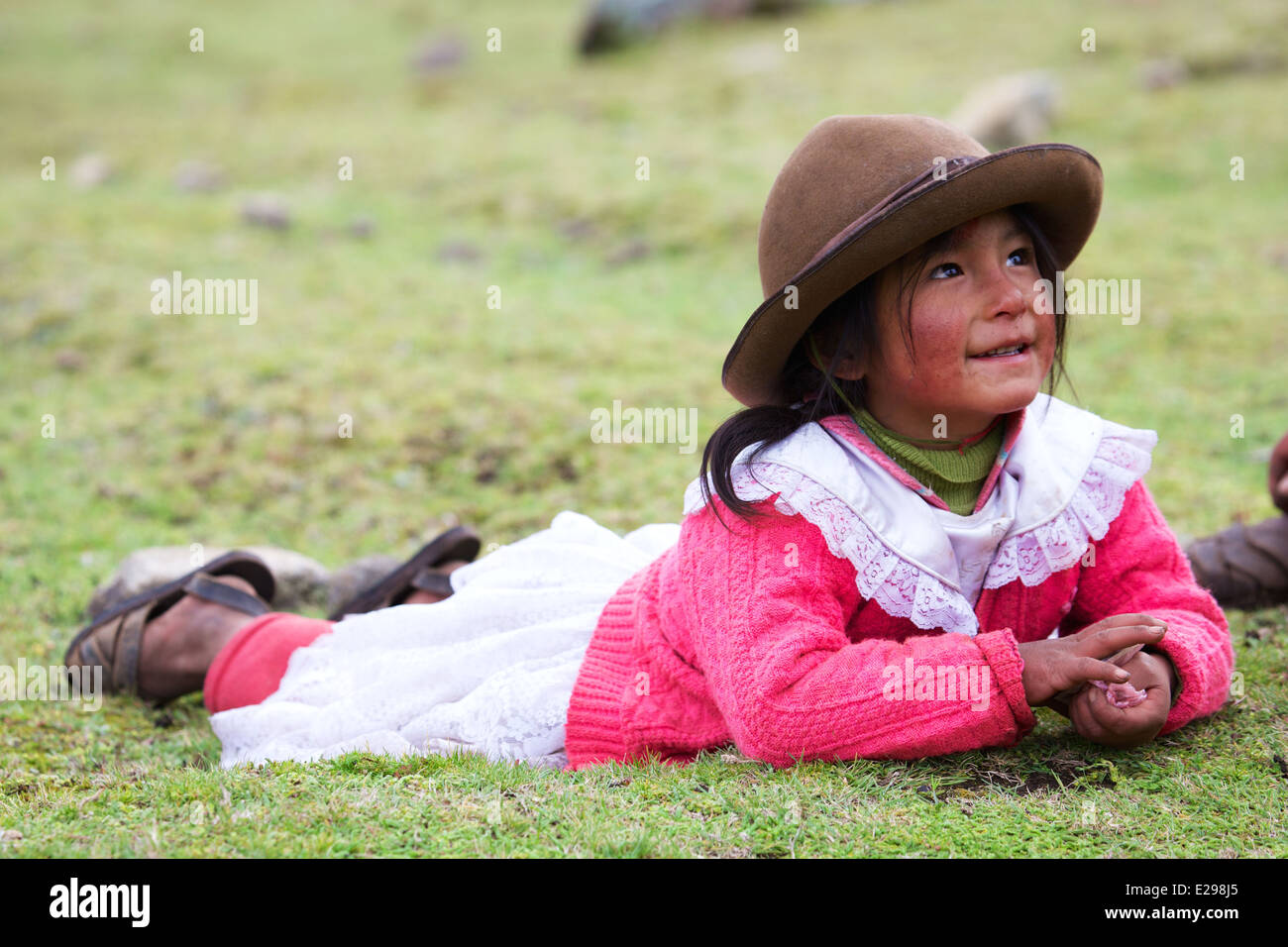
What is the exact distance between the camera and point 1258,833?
2.47m

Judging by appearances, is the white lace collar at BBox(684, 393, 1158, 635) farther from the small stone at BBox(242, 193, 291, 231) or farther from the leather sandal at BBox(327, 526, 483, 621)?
the small stone at BBox(242, 193, 291, 231)

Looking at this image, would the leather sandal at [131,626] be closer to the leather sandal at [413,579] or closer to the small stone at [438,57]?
the leather sandal at [413,579]

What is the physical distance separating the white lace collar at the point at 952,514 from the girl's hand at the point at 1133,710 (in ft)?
0.96

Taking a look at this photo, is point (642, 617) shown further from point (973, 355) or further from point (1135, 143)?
point (1135, 143)

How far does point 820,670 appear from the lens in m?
2.61

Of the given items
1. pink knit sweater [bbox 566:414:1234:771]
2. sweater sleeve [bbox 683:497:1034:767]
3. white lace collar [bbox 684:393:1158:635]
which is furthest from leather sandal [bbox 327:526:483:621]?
sweater sleeve [bbox 683:497:1034:767]

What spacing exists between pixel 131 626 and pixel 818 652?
251cm

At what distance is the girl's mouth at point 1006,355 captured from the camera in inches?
107

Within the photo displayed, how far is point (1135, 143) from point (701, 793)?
34.1ft

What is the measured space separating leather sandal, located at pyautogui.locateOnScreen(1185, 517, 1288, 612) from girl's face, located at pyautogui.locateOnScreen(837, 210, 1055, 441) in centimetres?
A: 175

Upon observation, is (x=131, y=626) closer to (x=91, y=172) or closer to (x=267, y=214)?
(x=267, y=214)

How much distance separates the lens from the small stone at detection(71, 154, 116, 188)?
40.3ft

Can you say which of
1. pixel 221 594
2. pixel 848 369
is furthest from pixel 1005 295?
pixel 221 594

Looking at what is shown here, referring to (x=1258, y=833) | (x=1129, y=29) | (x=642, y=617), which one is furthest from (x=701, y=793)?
(x=1129, y=29)
